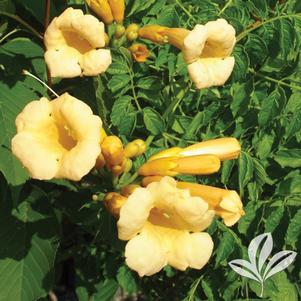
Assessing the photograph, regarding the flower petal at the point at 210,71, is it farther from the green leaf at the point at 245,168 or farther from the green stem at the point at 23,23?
the green stem at the point at 23,23

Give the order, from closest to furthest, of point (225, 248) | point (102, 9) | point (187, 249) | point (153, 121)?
point (187, 249)
point (102, 9)
point (153, 121)
point (225, 248)

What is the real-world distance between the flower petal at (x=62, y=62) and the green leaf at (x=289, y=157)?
3.00 ft

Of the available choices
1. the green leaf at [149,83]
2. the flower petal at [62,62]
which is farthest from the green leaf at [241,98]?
the flower petal at [62,62]

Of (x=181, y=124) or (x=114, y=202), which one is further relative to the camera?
(x=181, y=124)

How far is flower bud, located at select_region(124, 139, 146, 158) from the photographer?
2.19m

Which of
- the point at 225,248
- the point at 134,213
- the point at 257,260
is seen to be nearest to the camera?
the point at 134,213

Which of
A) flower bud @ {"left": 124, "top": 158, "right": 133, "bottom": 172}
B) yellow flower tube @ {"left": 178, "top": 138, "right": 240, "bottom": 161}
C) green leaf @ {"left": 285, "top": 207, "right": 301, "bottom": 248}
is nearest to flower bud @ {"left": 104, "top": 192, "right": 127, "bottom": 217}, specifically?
flower bud @ {"left": 124, "top": 158, "right": 133, "bottom": 172}

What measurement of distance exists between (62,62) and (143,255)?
2.47ft

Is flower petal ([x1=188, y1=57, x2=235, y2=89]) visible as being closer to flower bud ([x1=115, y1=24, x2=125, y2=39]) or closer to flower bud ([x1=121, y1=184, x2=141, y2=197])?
flower bud ([x1=115, y1=24, x2=125, y2=39])

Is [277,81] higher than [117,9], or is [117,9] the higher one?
[117,9]

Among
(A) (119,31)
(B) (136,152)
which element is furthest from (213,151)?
(A) (119,31)

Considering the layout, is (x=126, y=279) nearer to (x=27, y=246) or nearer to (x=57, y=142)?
(x=27, y=246)

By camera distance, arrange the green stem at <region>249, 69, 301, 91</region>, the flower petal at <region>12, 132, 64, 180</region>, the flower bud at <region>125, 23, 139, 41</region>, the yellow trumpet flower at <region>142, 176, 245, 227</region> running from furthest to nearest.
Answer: the green stem at <region>249, 69, 301, 91</region> < the flower bud at <region>125, 23, 139, 41</region> < the yellow trumpet flower at <region>142, 176, 245, 227</region> < the flower petal at <region>12, 132, 64, 180</region>

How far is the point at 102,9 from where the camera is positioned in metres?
2.24
